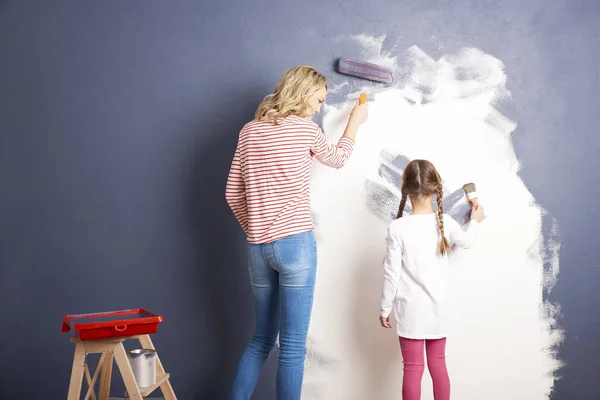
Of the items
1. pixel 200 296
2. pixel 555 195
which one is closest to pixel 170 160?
pixel 200 296

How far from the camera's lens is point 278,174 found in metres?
1.71

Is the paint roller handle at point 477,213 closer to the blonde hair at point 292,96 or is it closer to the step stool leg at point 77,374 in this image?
the blonde hair at point 292,96

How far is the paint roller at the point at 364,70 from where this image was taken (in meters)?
2.03

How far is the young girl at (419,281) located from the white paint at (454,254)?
0.82ft

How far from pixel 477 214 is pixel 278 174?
30.9 inches

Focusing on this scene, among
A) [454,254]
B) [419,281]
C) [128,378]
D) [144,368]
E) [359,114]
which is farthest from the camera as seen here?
[454,254]

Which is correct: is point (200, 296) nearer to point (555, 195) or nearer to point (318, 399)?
point (318, 399)

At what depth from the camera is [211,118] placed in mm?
2047

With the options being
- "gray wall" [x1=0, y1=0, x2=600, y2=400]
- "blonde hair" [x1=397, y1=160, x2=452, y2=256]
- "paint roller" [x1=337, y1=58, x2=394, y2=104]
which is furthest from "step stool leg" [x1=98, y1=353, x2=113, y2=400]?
"paint roller" [x1=337, y1=58, x2=394, y2=104]

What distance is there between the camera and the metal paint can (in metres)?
1.67

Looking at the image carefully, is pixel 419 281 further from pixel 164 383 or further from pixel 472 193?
pixel 164 383

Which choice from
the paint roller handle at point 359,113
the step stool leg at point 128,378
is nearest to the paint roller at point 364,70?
the paint roller handle at point 359,113

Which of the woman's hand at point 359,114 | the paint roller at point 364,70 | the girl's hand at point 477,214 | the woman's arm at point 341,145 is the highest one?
the paint roller at point 364,70

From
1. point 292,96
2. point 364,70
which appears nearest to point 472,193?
point 364,70
